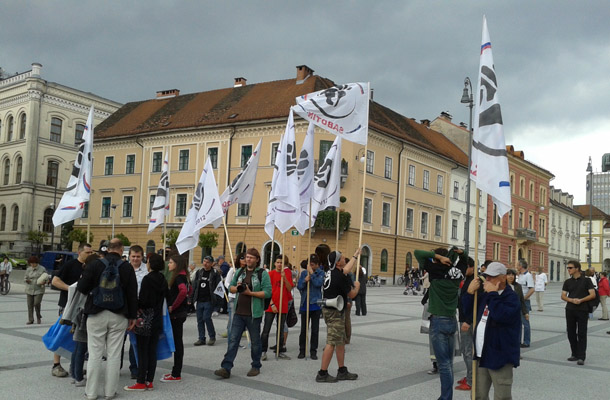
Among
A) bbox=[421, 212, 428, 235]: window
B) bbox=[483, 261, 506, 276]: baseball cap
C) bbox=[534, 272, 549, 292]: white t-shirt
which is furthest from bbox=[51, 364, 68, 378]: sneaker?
bbox=[421, 212, 428, 235]: window

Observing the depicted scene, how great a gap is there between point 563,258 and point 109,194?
65.1 meters

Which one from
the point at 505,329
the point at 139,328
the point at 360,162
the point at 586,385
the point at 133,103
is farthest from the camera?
the point at 133,103

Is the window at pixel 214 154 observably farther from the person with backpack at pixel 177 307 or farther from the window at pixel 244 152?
the person with backpack at pixel 177 307

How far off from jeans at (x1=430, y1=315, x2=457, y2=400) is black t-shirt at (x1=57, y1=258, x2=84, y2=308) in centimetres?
523

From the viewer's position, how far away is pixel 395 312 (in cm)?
1961

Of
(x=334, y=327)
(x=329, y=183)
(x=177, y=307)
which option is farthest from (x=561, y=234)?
(x=177, y=307)

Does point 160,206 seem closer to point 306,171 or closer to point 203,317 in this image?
point 203,317

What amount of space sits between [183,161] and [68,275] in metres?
37.1

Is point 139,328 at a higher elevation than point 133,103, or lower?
lower

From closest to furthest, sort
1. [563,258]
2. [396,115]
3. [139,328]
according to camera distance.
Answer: [139,328] → [396,115] → [563,258]

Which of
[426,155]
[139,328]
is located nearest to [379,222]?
[426,155]

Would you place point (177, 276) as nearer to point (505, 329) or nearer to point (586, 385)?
point (505, 329)

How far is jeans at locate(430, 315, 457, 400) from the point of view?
6.71 meters

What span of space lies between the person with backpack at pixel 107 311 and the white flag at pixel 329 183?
18.7 ft
